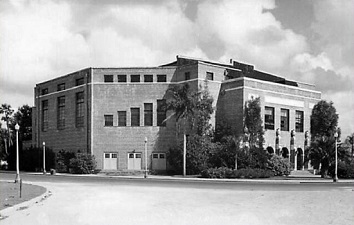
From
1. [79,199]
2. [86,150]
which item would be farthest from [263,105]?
[79,199]

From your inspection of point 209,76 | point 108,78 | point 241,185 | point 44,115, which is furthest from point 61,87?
point 241,185

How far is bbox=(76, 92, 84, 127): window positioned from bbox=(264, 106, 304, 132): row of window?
84.4 ft

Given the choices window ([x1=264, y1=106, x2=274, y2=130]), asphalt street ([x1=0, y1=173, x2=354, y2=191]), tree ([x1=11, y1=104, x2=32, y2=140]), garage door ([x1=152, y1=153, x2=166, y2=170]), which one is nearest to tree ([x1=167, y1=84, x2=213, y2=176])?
garage door ([x1=152, y1=153, x2=166, y2=170])

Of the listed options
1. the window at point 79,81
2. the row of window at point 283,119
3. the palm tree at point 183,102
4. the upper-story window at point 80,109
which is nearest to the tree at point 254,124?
the row of window at point 283,119

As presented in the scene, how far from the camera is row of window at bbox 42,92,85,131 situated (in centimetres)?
6350

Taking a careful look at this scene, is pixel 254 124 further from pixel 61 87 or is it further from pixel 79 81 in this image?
pixel 61 87

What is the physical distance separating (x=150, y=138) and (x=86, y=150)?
941 cm

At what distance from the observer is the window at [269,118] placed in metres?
55.3

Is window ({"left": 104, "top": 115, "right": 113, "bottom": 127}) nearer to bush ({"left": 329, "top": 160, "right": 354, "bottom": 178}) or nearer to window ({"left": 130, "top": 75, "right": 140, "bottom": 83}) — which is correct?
window ({"left": 130, "top": 75, "right": 140, "bottom": 83})

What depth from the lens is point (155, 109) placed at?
193 ft

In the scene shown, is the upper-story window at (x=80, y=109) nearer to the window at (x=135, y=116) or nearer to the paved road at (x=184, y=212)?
the window at (x=135, y=116)

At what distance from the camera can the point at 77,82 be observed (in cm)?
6431

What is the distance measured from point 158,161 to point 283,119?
17.1 metres

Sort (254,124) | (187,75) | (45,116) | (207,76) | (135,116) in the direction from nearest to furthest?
Result: (254,124), (207,76), (187,75), (135,116), (45,116)
